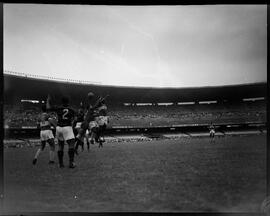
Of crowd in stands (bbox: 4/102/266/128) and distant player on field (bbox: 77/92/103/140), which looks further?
distant player on field (bbox: 77/92/103/140)

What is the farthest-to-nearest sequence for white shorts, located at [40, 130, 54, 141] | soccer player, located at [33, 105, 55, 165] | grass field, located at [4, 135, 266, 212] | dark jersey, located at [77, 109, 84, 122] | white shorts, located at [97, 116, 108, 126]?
white shorts, located at [97, 116, 108, 126], dark jersey, located at [77, 109, 84, 122], white shorts, located at [40, 130, 54, 141], soccer player, located at [33, 105, 55, 165], grass field, located at [4, 135, 266, 212]

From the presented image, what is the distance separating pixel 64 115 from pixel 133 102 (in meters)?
3.83

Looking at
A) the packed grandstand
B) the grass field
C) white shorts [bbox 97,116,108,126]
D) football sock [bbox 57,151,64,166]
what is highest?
the packed grandstand

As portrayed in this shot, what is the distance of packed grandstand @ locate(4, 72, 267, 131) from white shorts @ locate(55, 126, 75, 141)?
491 mm

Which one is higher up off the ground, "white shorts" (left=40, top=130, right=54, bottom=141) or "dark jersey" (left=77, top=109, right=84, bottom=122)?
"dark jersey" (left=77, top=109, right=84, bottom=122)

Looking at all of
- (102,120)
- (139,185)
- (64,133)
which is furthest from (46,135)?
(139,185)

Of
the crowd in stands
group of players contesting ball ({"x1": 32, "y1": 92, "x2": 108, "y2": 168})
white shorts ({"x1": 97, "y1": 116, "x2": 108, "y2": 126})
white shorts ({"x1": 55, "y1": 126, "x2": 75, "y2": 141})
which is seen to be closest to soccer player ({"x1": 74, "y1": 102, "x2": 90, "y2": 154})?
group of players contesting ball ({"x1": 32, "y1": 92, "x2": 108, "y2": 168})

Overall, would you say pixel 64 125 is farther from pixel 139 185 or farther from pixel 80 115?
pixel 139 185

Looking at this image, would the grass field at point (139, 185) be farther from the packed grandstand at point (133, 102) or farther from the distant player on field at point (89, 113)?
the packed grandstand at point (133, 102)

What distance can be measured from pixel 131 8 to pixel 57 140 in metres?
2.69

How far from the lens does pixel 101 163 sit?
20.5 ft

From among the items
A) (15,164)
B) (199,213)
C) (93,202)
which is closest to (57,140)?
(15,164)

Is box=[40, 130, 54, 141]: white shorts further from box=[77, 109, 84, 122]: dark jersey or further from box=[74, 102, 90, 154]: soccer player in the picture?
box=[77, 109, 84, 122]: dark jersey

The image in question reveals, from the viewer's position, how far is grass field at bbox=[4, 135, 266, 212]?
16.7 ft
